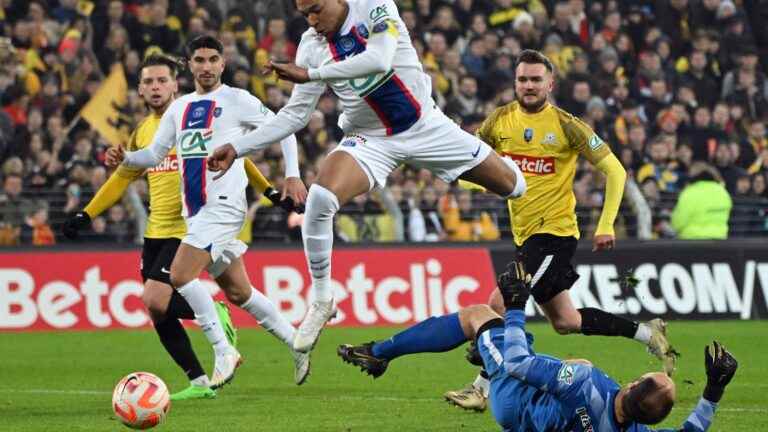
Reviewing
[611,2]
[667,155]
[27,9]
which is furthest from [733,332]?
[27,9]

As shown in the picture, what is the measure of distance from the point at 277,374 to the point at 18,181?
22.8ft

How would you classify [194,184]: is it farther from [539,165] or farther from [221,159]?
[539,165]

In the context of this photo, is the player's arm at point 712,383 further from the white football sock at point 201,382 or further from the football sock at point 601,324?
the white football sock at point 201,382

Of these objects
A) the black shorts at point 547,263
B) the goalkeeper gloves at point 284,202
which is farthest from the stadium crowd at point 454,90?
the black shorts at point 547,263

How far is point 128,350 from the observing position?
16.5m

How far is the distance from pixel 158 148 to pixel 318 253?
216 cm

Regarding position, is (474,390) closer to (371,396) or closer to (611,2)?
(371,396)

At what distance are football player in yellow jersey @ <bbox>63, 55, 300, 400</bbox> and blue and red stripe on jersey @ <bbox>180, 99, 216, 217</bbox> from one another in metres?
0.48

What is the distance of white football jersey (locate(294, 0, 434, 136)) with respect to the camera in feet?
32.2

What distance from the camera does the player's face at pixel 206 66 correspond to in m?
12.0

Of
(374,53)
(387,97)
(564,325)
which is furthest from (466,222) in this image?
(374,53)

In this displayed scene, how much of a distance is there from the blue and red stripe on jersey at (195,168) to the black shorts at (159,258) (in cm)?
51

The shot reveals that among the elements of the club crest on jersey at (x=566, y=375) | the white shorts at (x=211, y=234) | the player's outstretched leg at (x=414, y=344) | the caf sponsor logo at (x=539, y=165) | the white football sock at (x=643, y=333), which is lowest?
the white football sock at (x=643, y=333)

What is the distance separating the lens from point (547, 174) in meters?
11.7
